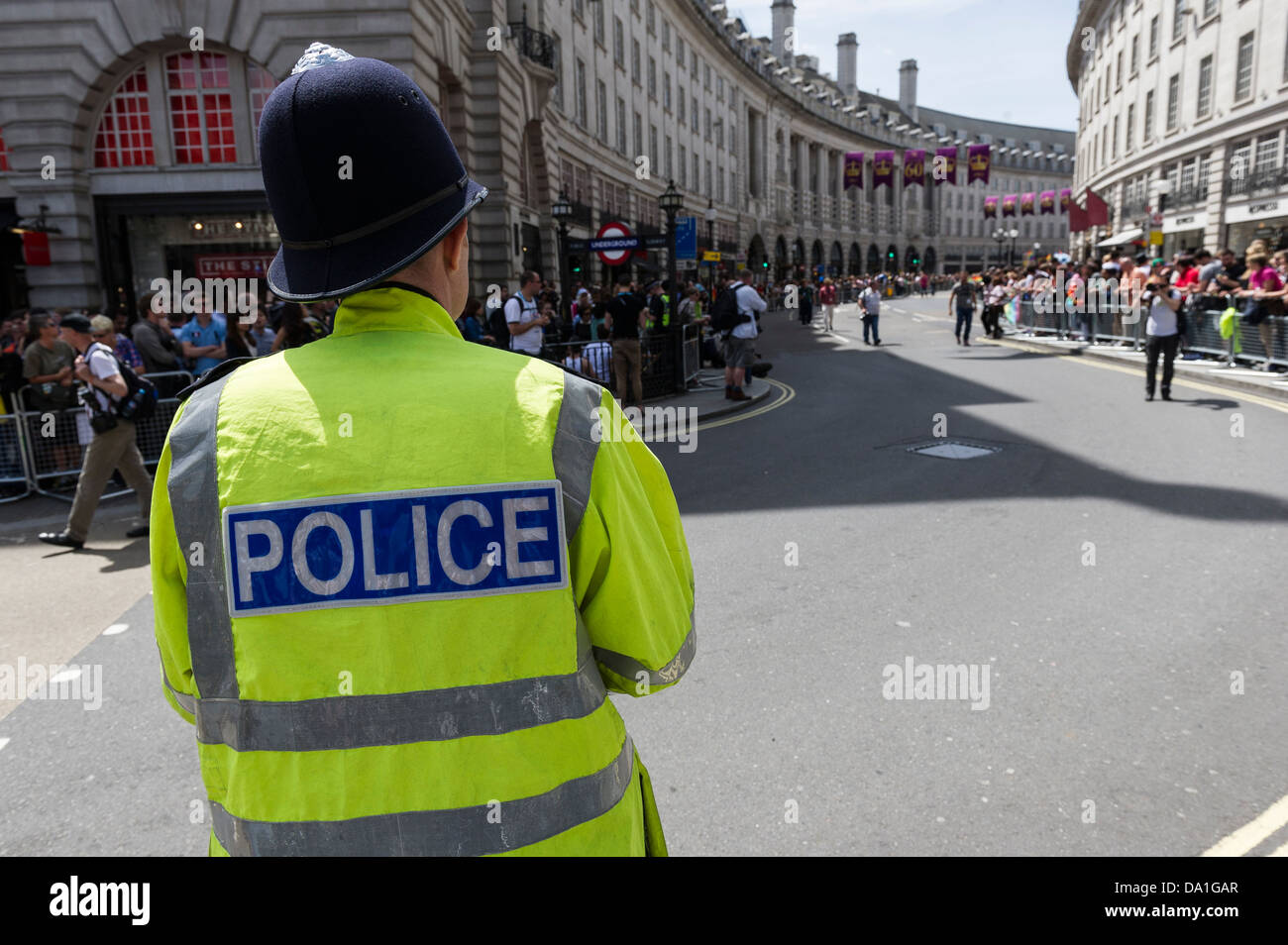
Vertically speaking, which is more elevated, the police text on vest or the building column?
the building column

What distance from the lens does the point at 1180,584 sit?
555cm

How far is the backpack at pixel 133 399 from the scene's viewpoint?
7.75m

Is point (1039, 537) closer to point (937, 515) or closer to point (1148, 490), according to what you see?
point (937, 515)

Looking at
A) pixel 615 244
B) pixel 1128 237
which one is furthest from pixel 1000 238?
pixel 615 244

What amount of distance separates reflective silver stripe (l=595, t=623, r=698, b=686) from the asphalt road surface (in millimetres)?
1952

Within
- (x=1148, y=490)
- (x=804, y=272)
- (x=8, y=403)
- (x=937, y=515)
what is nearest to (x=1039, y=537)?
(x=937, y=515)

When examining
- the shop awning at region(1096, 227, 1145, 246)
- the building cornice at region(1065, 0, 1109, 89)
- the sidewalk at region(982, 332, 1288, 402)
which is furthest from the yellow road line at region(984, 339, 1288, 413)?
the building cornice at region(1065, 0, 1109, 89)

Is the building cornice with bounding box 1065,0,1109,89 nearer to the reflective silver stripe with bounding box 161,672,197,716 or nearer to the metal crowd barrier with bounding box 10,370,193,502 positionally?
the metal crowd barrier with bounding box 10,370,193,502

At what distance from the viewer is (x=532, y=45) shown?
25188mm

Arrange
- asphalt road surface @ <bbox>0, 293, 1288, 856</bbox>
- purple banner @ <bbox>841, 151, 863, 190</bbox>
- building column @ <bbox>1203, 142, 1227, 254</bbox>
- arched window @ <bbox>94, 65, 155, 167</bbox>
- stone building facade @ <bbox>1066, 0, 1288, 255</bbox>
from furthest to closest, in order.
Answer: purple banner @ <bbox>841, 151, 863, 190</bbox>, building column @ <bbox>1203, 142, 1227, 254</bbox>, stone building facade @ <bbox>1066, 0, 1288, 255</bbox>, arched window @ <bbox>94, 65, 155, 167</bbox>, asphalt road surface @ <bbox>0, 293, 1288, 856</bbox>

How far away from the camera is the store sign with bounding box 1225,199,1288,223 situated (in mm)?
29312

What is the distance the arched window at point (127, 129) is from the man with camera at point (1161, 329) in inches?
691

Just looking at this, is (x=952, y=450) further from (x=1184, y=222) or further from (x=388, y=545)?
(x=1184, y=222)

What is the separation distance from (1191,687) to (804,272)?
66.5 meters
